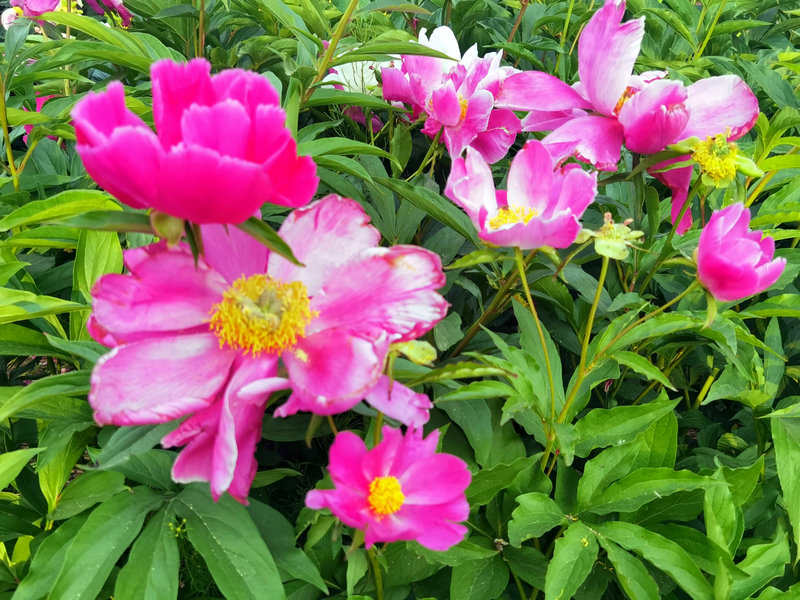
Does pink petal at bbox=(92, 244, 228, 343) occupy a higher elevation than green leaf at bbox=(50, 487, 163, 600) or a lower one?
higher

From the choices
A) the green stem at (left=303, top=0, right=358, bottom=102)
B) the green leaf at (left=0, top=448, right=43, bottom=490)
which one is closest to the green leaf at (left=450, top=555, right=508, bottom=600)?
the green leaf at (left=0, top=448, right=43, bottom=490)

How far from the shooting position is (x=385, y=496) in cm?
48

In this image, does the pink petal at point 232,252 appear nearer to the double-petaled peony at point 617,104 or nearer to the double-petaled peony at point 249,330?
the double-petaled peony at point 249,330

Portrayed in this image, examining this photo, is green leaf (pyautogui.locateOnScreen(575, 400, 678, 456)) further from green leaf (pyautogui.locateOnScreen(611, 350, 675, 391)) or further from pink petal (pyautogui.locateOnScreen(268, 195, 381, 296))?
pink petal (pyautogui.locateOnScreen(268, 195, 381, 296))

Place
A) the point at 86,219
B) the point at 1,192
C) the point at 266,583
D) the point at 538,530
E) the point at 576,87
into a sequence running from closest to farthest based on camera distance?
1. the point at 86,219
2. the point at 266,583
3. the point at 538,530
4. the point at 576,87
5. the point at 1,192

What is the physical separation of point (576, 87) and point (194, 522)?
63 centimetres

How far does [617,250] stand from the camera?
0.59m

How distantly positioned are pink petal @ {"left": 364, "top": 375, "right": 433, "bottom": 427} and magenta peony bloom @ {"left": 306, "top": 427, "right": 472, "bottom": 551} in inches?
1.4

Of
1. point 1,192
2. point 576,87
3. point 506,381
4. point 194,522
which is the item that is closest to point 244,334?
point 194,522

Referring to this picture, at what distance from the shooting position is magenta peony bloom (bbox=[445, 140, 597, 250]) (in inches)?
22.5

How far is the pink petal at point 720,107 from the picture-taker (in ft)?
2.37

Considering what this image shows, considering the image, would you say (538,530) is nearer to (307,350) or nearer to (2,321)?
(307,350)

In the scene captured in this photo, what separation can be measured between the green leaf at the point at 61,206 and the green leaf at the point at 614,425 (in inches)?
Result: 21.8

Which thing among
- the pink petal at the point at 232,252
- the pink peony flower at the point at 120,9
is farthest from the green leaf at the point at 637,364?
the pink peony flower at the point at 120,9
